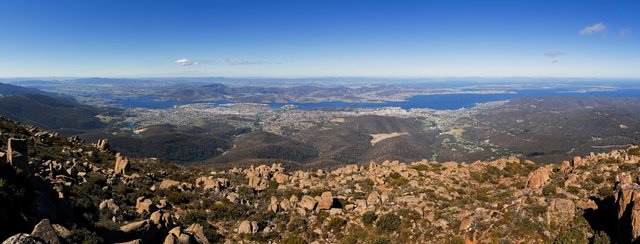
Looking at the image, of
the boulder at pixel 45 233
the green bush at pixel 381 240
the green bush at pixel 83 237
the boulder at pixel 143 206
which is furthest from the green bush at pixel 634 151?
the boulder at pixel 45 233

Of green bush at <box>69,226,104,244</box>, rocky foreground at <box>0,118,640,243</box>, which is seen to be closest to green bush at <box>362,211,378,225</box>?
rocky foreground at <box>0,118,640,243</box>

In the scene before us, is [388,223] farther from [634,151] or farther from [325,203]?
[634,151]

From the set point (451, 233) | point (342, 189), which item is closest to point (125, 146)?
point (342, 189)

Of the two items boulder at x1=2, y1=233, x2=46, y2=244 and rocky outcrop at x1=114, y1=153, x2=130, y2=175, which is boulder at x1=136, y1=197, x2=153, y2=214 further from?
boulder at x1=2, y1=233, x2=46, y2=244

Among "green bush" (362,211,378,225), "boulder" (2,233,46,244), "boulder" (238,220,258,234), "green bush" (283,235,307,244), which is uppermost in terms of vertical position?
"boulder" (2,233,46,244)

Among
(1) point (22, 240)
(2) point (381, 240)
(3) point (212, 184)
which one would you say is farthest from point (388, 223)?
(1) point (22, 240)

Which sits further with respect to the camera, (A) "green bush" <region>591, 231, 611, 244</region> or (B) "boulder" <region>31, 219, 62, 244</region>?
(A) "green bush" <region>591, 231, 611, 244</region>

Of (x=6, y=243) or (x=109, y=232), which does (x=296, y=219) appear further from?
(x=6, y=243)

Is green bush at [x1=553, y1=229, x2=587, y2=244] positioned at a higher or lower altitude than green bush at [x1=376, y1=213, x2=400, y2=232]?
higher
